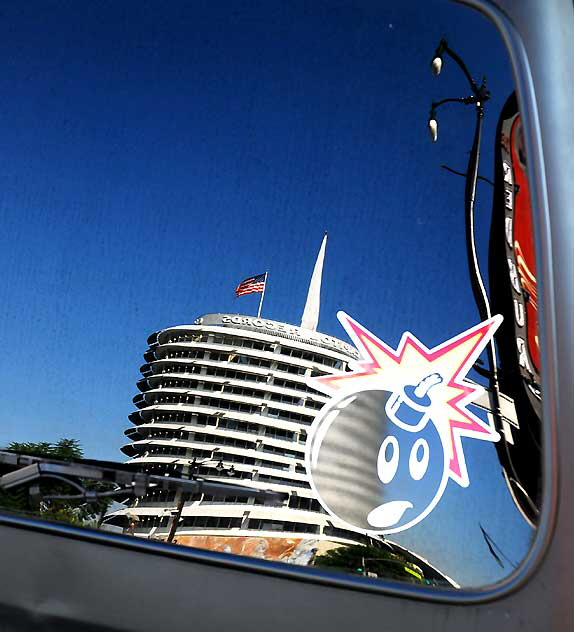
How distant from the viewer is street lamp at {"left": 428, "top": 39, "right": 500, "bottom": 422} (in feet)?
3.88

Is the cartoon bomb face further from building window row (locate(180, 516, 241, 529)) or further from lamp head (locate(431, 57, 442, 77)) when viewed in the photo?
lamp head (locate(431, 57, 442, 77))

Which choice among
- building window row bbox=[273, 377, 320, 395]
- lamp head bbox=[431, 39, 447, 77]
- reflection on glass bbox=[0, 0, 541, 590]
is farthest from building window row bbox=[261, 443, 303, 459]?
lamp head bbox=[431, 39, 447, 77]

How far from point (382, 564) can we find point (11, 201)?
102cm

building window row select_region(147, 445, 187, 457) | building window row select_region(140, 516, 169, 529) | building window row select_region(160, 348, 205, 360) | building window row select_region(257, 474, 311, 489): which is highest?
building window row select_region(160, 348, 205, 360)

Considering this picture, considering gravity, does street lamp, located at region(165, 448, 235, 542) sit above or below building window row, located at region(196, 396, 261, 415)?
below

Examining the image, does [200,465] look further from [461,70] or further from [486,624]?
[461,70]

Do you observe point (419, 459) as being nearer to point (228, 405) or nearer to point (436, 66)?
point (228, 405)

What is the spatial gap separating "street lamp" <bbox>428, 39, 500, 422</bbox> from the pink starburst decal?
1.0 inches

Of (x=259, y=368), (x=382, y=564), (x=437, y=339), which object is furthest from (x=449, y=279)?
(x=382, y=564)

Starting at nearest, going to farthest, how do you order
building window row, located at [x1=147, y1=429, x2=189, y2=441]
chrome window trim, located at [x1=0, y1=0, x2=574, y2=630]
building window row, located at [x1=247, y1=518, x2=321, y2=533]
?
chrome window trim, located at [x1=0, y1=0, x2=574, y2=630] < building window row, located at [x1=247, y1=518, x2=321, y2=533] < building window row, located at [x1=147, y1=429, x2=189, y2=441]

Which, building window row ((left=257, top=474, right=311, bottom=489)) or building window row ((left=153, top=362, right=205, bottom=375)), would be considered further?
building window row ((left=153, top=362, right=205, bottom=375))

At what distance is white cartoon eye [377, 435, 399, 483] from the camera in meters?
1.17

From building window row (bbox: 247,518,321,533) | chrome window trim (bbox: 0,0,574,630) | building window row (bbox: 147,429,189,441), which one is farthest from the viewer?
building window row (bbox: 147,429,189,441)

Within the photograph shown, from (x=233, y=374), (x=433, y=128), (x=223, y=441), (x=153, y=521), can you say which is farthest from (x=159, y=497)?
(x=433, y=128)
